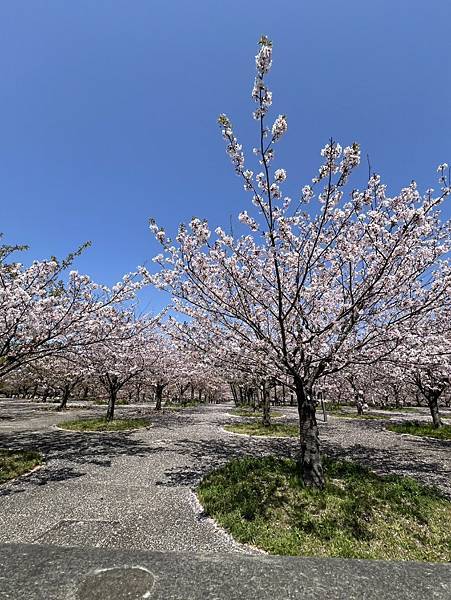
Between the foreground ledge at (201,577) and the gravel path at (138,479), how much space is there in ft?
13.0

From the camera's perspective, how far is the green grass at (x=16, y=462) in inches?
401

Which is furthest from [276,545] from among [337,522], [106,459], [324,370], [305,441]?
[106,459]

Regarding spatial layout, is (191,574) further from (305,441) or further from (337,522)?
(305,441)

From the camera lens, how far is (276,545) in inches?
234

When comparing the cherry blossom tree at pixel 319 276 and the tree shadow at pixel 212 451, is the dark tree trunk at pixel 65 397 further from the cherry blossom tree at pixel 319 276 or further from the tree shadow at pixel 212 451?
the cherry blossom tree at pixel 319 276

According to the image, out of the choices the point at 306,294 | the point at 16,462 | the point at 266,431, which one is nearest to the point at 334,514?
the point at 306,294

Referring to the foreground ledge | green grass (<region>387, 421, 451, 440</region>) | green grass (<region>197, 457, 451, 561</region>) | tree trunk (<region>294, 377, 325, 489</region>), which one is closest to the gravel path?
green grass (<region>197, 457, 451, 561</region>)

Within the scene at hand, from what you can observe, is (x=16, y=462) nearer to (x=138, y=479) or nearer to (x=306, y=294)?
(x=138, y=479)

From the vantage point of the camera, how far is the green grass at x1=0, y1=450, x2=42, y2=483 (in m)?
10.2

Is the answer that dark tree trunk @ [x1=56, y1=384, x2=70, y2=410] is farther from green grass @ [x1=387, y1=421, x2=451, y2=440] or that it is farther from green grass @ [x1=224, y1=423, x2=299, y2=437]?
green grass @ [x1=387, y1=421, x2=451, y2=440]

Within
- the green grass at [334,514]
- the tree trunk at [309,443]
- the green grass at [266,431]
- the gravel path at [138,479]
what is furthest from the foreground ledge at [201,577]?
the green grass at [266,431]

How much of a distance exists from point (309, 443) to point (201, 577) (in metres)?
7.01

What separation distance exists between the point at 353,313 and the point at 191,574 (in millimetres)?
6725

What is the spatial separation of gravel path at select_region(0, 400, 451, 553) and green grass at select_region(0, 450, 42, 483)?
1.52ft
